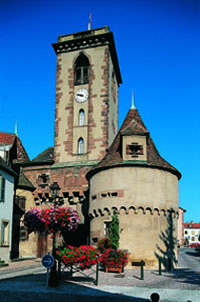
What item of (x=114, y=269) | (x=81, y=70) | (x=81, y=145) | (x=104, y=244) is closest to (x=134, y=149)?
(x=104, y=244)

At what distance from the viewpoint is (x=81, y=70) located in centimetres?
3538

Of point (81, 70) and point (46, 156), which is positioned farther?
point (81, 70)

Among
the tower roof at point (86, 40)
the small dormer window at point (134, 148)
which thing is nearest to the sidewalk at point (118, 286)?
the small dormer window at point (134, 148)

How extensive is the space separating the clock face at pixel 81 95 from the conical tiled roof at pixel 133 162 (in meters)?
7.43

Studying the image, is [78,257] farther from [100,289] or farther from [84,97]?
[84,97]

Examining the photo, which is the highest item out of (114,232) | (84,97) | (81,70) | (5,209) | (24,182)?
(81,70)

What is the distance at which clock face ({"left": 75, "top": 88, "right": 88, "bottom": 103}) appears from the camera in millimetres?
34253

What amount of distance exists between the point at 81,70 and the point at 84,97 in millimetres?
2974

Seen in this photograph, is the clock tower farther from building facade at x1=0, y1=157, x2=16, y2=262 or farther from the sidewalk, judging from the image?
the sidewalk

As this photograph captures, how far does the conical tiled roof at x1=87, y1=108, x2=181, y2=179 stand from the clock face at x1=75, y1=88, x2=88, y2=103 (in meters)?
7.43

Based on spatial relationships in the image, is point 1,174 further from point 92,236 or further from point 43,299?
point 43,299

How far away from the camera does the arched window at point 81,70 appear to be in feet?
115

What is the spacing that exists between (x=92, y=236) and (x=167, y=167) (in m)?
6.95

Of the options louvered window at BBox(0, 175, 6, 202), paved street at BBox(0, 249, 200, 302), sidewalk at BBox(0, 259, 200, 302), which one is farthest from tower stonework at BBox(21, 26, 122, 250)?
paved street at BBox(0, 249, 200, 302)
